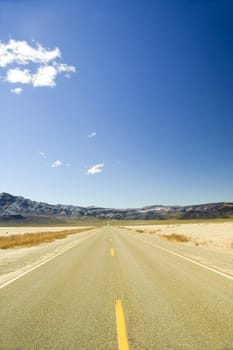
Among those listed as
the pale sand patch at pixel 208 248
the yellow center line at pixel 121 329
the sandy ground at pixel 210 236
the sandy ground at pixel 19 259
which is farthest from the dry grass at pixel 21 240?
the yellow center line at pixel 121 329

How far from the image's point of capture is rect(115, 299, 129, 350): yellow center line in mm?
4082

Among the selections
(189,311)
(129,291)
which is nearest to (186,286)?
(129,291)

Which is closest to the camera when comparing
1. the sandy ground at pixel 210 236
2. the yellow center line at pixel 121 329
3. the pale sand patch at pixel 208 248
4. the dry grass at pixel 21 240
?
the yellow center line at pixel 121 329

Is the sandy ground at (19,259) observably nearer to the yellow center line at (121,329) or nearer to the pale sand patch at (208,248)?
the yellow center line at (121,329)

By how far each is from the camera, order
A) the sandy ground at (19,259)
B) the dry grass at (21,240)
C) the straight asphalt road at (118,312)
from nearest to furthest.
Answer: the straight asphalt road at (118,312), the sandy ground at (19,259), the dry grass at (21,240)

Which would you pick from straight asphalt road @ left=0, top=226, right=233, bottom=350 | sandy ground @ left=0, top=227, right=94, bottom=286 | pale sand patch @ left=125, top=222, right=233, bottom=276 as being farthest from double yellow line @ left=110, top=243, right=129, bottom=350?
pale sand patch @ left=125, top=222, right=233, bottom=276

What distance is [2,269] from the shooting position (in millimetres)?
11930

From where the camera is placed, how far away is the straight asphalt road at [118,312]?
423 centimetres

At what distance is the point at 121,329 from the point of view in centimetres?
470

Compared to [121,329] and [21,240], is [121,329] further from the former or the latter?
[21,240]

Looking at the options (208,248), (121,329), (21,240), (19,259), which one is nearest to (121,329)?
(121,329)

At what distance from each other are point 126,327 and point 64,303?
2115mm

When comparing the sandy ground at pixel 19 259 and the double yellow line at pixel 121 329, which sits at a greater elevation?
the sandy ground at pixel 19 259

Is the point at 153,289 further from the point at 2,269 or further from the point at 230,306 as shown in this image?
the point at 2,269
